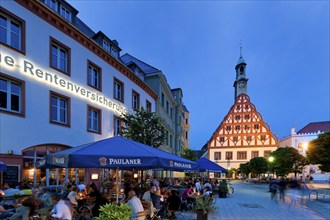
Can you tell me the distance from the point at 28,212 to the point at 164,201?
5843 millimetres

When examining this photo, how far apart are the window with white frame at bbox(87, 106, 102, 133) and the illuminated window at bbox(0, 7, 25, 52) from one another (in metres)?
6.30

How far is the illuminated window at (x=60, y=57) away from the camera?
15.0m

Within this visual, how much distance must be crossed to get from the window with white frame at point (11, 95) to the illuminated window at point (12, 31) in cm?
162

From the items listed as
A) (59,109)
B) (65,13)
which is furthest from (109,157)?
(65,13)

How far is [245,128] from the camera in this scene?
218 ft

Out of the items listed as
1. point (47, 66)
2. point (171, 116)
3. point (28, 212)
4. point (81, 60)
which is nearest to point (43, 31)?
point (47, 66)

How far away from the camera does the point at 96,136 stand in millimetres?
18453

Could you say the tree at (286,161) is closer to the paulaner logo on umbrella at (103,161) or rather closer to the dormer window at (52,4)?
the dormer window at (52,4)

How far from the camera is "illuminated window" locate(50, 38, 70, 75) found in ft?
49.3

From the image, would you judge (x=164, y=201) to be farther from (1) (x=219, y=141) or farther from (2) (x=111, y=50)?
(1) (x=219, y=141)

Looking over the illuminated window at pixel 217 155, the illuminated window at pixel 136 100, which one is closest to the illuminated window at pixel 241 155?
the illuminated window at pixel 217 155

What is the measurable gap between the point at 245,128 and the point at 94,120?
53957 mm

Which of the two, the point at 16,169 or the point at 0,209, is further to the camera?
the point at 16,169

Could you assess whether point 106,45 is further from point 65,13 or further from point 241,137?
point 241,137
